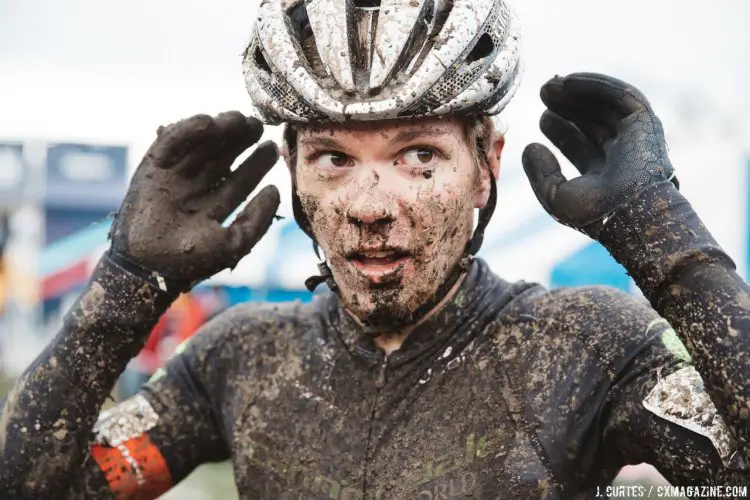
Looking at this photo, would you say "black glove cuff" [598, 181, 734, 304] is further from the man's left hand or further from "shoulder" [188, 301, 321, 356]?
"shoulder" [188, 301, 321, 356]

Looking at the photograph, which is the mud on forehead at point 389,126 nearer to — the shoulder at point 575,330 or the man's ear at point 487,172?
the man's ear at point 487,172

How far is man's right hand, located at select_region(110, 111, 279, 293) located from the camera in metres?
3.20

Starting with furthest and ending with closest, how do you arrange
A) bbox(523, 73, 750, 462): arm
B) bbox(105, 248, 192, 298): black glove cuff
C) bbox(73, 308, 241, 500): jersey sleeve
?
bbox(73, 308, 241, 500): jersey sleeve, bbox(105, 248, 192, 298): black glove cuff, bbox(523, 73, 750, 462): arm

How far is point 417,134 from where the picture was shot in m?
3.02

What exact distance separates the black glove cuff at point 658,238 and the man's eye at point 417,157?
591 mm

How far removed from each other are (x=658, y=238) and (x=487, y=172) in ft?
2.38

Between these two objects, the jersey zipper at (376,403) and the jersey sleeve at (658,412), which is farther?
the jersey zipper at (376,403)

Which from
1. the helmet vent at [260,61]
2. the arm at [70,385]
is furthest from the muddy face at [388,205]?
the arm at [70,385]

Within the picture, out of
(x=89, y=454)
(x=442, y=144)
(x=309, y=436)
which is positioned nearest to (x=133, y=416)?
(x=89, y=454)

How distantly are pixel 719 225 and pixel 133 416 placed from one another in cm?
894

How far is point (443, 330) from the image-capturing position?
3.19m

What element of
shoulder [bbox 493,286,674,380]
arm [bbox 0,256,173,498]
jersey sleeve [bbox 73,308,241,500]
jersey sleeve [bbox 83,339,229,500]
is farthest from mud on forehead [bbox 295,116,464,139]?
jersey sleeve [bbox 83,339,229,500]

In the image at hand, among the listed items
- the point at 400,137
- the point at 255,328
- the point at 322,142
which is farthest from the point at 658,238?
the point at 255,328

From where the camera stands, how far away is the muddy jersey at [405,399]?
2715mm
